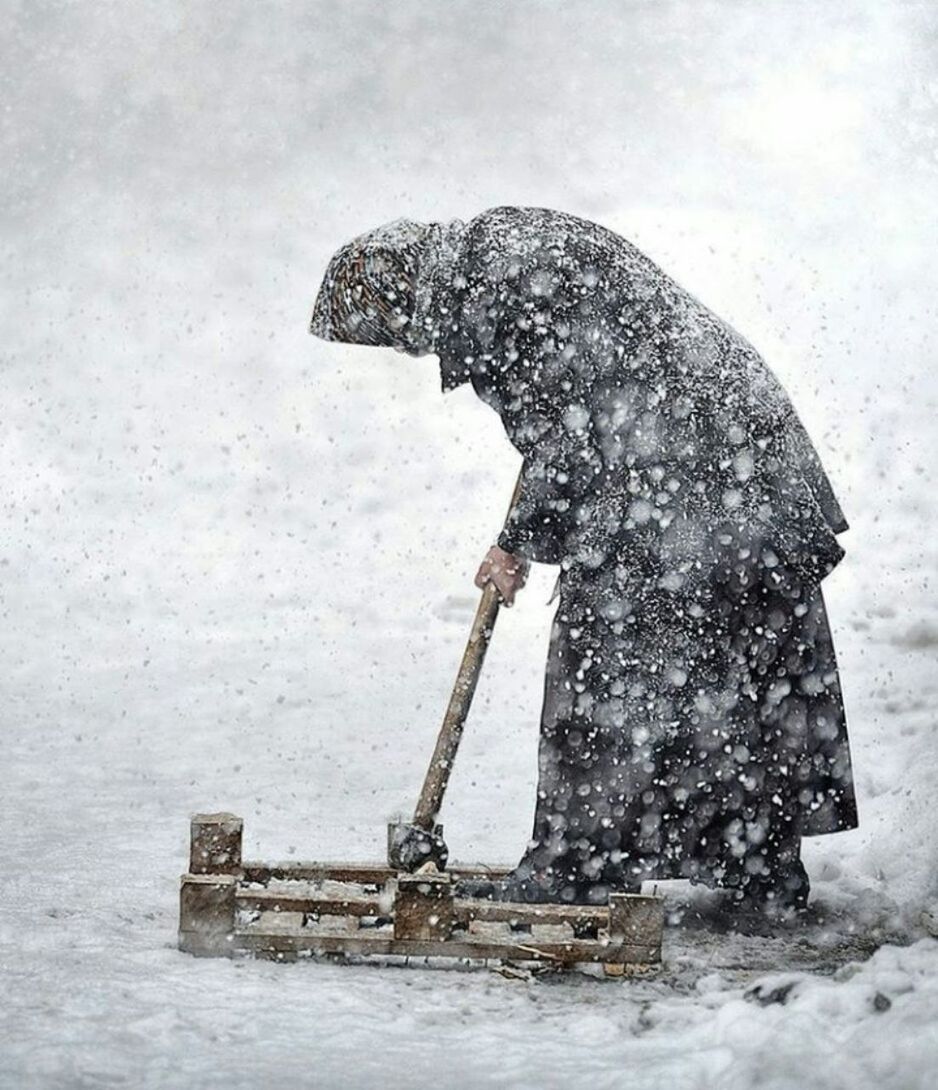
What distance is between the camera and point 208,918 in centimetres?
294

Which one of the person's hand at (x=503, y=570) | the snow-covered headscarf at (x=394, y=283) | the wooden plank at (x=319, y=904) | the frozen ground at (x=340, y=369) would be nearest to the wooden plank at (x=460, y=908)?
the wooden plank at (x=319, y=904)

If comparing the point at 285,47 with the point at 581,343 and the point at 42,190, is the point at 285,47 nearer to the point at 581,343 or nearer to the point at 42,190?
the point at 42,190

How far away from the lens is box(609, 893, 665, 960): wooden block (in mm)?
2922

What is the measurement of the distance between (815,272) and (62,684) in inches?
223

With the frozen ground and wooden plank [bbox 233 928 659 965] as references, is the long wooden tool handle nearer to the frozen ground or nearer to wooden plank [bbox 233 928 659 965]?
wooden plank [bbox 233 928 659 965]

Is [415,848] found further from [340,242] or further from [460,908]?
[340,242]

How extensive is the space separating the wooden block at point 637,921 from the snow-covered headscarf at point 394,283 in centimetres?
131

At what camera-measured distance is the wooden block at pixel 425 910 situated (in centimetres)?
294

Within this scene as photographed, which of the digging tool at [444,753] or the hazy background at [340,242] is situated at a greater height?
the hazy background at [340,242]

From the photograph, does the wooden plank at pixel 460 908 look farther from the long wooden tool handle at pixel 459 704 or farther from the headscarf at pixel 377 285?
the headscarf at pixel 377 285

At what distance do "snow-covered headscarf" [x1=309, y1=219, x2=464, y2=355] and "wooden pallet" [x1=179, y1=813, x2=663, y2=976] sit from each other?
1.24 meters

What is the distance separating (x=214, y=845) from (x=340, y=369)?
6.87 meters

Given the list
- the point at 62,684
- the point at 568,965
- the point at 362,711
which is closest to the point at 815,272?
the point at 362,711

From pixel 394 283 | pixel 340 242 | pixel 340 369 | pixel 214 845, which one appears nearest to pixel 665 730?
pixel 214 845
